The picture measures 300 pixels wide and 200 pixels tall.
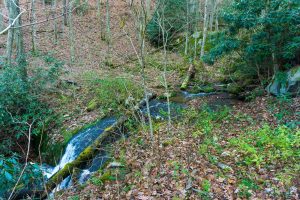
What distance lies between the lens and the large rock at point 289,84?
814 cm

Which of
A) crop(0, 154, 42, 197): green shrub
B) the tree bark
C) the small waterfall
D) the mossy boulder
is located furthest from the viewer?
the tree bark

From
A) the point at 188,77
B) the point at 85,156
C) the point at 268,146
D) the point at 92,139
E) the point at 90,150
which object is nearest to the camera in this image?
the point at 268,146

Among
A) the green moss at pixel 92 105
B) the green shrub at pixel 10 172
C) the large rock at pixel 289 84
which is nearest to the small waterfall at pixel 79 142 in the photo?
the green moss at pixel 92 105

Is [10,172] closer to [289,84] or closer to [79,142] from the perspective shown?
[79,142]

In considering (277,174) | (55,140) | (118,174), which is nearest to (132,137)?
(118,174)

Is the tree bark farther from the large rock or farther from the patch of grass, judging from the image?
the patch of grass

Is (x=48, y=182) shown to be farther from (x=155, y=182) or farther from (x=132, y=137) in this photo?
(x=155, y=182)

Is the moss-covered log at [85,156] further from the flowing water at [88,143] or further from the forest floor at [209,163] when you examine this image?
the forest floor at [209,163]

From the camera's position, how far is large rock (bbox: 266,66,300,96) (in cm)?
814

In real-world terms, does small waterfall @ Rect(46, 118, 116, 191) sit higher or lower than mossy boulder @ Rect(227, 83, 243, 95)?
lower

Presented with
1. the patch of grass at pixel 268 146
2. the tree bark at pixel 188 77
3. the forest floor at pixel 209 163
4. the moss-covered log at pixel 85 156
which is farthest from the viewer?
the tree bark at pixel 188 77

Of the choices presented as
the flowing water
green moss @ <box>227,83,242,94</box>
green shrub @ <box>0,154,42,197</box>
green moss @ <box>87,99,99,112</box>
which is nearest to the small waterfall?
the flowing water

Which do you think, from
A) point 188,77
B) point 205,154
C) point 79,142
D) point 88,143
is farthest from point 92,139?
point 188,77

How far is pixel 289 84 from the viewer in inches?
329
